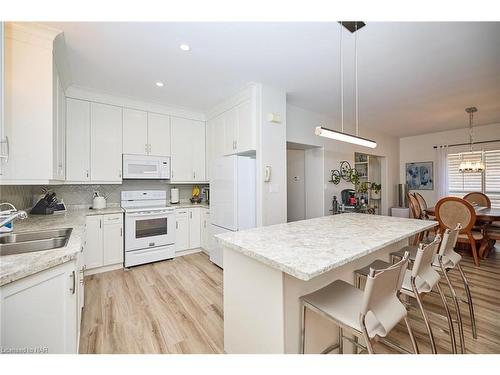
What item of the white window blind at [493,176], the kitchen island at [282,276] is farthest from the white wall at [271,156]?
the white window blind at [493,176]

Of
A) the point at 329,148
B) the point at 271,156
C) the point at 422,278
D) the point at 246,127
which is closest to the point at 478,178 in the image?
the point at 329,148

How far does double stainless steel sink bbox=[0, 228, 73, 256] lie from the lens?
60.3 inches

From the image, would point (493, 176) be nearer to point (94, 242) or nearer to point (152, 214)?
point (152, 214)

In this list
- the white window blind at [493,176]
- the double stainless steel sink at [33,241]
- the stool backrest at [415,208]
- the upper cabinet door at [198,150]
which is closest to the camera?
the double stainless steel sink at [33,241]

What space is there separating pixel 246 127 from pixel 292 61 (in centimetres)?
99

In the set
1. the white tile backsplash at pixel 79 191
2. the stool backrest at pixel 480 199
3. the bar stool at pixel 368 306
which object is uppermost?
the white tile backsplash at pixel 79 191

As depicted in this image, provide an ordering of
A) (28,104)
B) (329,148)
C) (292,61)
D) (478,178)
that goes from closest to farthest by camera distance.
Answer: (28,104) < (292,61) < (329,148) < (478,178)

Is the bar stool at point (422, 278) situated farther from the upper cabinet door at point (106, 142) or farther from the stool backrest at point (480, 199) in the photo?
the stool backrest at point (480, 199)

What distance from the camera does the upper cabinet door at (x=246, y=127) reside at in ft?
9.64

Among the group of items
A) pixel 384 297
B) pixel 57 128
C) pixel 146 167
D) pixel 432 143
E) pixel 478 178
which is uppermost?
pixel 432 143

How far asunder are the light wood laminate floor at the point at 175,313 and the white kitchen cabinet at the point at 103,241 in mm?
185

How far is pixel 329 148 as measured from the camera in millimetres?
4379

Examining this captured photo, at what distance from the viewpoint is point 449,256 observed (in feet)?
5.81
